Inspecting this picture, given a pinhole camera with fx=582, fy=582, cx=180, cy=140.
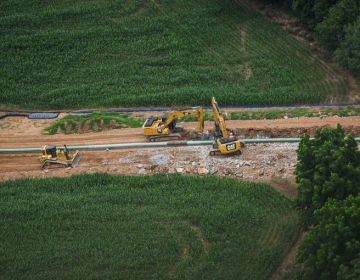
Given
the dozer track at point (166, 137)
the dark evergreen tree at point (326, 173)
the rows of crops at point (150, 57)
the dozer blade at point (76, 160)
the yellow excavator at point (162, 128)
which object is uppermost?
the rows of crops at point (150, 57)

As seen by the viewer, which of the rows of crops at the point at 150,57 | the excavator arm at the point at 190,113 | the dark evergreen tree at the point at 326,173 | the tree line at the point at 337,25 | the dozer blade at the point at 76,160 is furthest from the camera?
the rows of crops at the point at 150,57

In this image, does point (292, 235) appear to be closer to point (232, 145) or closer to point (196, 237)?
point (196, 237)

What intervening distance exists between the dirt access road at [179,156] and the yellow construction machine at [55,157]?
58cm

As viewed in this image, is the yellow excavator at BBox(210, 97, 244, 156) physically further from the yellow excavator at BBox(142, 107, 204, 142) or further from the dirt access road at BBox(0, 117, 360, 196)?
the yellow excavator at BBox(142, 107, 204, 142)

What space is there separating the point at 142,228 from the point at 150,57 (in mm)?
26643

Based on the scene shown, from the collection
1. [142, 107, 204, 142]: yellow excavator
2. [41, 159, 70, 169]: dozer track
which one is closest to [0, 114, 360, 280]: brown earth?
[41, 159, 70, 169]: dozer track

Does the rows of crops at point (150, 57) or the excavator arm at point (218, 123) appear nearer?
the excavator arm at point (218, 123)

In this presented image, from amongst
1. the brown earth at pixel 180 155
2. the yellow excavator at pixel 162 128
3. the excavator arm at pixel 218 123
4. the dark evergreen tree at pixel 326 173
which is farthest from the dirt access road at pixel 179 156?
the dark evergreen tree at pixel 326 173

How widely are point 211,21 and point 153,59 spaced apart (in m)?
9.11

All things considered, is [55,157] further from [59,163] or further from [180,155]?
[180,155]

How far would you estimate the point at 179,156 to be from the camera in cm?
4691

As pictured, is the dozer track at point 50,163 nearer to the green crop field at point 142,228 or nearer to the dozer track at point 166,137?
the green crop field at point 142,228

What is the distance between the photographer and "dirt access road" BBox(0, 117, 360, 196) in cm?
4488

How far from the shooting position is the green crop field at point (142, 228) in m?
36.4
